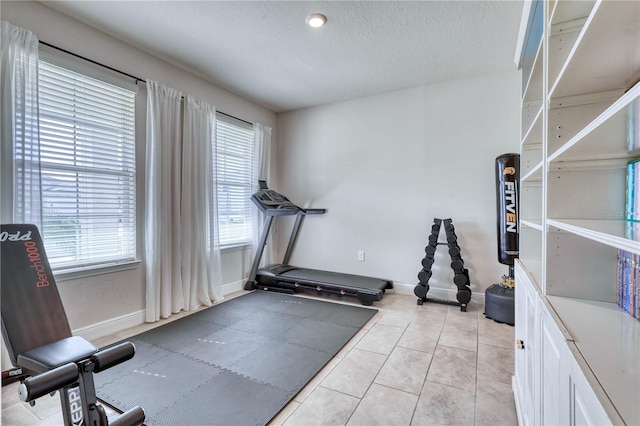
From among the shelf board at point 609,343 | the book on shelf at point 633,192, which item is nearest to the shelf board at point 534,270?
the shelf board at point 609,343

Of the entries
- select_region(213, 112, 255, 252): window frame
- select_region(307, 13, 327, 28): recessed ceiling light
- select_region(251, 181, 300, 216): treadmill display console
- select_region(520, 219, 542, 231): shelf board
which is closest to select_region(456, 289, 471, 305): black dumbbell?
select_region(520, 219, 542, 231): shelf board

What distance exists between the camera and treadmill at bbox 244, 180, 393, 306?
351 cm

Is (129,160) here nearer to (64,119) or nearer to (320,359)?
(64,119)

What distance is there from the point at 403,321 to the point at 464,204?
1.60m

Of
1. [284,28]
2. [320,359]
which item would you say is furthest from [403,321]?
[284,28]

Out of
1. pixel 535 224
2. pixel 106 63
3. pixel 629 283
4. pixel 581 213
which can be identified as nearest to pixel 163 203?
pixel 106 63

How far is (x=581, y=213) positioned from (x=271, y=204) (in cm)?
328

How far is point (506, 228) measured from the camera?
2.91 metres

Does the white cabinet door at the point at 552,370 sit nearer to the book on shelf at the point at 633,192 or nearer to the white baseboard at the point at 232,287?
the book on shelf at the point at 633,192

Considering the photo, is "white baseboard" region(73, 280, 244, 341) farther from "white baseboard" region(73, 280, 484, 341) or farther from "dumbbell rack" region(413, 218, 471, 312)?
"dumbbell rack" region(413, 218, 471, 312)

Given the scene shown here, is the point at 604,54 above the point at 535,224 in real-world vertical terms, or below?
above

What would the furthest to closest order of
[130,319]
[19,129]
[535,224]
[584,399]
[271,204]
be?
[271,204] < [130,319] < [19,129] < [535,224] < [584,399]

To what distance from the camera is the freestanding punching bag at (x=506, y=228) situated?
2.82 metres

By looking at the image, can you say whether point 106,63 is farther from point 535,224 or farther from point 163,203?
point 535,224
